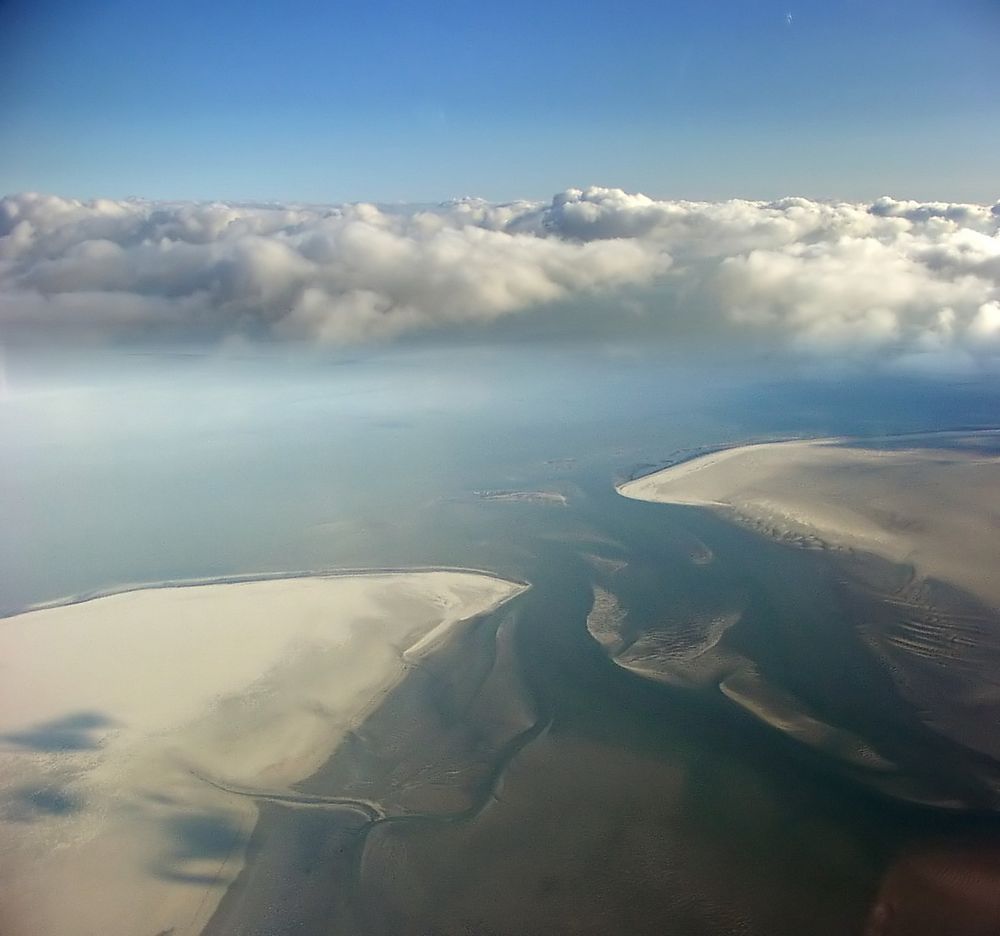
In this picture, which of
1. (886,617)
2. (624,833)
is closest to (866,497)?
(886,617)

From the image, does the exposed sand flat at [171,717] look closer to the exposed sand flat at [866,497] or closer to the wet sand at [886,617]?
the wet sand at [886,617]

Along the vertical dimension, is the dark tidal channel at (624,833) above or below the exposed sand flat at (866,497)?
below

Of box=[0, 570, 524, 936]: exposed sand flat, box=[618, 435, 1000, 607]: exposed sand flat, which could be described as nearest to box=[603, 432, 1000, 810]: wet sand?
box=[618, 435, 1000, 607]: exposed sand flat

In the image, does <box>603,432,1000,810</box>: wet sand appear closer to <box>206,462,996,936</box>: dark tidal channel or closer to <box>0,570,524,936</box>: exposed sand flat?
<box>206,462,996,936</box>: dark tidal channel

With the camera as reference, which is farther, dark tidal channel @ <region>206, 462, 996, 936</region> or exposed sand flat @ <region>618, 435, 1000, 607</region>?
exposed sand flat @ <region>618, 435, 1000, 607</region>

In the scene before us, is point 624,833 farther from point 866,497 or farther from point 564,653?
point 866,497

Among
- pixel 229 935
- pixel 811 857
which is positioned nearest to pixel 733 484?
pixel 811 857

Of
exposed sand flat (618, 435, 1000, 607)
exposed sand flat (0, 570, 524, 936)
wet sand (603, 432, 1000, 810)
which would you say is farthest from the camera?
exposed sand flat (618, 435, 1000, 607)

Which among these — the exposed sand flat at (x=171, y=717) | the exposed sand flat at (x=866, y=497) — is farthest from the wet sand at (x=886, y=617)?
the exposed sand flat at (x=171, y=717)
